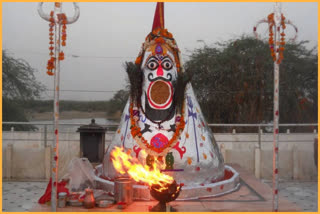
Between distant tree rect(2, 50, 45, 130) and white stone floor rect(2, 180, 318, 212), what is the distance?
6.54 meters

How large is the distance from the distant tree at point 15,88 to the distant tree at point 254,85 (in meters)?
7.14

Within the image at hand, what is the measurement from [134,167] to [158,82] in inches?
57.2

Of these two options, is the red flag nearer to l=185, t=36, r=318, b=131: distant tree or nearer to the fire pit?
the fire pit

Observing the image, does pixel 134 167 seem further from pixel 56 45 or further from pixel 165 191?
pixel 56 45

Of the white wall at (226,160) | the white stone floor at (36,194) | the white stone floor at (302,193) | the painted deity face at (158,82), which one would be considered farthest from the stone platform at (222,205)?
the white wall at (226,160)

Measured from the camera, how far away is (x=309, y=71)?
14664 millimetres

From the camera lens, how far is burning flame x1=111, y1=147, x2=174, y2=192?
5531 mm

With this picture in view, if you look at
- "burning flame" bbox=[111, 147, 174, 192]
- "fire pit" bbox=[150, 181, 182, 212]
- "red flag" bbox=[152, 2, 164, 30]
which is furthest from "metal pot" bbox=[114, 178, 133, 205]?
"red flag" bbox=[152, 2, 164, 30]

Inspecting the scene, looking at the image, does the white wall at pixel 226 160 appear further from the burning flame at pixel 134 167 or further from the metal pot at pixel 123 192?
the metal pot at pixel 123 192

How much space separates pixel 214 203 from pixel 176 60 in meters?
2.42

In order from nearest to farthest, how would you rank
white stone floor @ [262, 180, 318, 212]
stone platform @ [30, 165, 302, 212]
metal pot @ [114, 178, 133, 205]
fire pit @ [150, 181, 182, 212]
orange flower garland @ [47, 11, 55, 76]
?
orange flower garland @ [47, 11, 55, 76], fire pit @ [150, 181, 182, 212], stone platform @ [30, 165, 302, 212], metal pot @ [114, 178, 133, 205], white stone floor @ [262, 180, 318, 212]

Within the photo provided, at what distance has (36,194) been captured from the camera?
334 inches

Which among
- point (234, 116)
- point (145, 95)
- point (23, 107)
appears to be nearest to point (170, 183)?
point (145, 95)

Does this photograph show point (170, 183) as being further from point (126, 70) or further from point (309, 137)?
point (309, 137)
